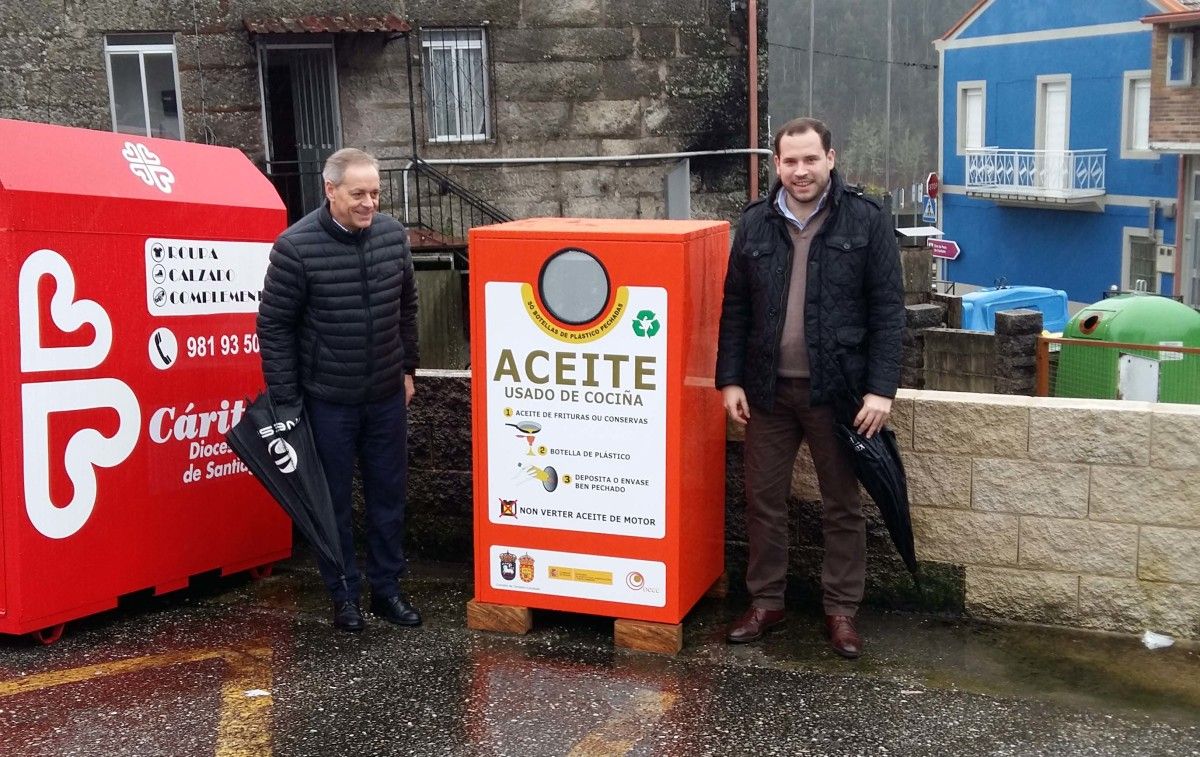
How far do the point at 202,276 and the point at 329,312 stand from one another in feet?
2.75

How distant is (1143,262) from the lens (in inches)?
1384

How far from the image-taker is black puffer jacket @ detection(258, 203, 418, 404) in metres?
4.92

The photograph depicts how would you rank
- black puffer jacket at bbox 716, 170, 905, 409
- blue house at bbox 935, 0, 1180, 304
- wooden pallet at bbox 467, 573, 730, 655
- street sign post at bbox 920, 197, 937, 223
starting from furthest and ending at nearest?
1. street sign post at bbox 920, 197, 937, 223
2. blue house at bbox 935, 0, 1180, 304
3. wooden pallet at bbox 467, 573, 730, 655
4. black puffer jacket at bbox 716, 170, 905, 409

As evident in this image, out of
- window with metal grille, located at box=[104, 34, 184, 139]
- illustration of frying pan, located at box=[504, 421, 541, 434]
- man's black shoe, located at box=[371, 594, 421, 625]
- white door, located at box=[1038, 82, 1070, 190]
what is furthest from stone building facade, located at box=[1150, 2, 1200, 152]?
man's black shoe, located at box=[371, 594, 421, 625]

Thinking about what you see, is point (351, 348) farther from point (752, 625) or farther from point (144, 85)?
point (144, 85)

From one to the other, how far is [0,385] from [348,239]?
4.52 feet

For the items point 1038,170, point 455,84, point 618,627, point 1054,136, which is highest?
point 1054,136

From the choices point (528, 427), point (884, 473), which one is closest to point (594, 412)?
point (528, 427)

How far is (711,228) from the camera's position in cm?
499

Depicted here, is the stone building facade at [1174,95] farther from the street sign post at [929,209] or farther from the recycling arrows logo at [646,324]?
the recycling arrows logo at [646,324]

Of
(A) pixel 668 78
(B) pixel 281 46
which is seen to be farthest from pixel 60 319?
(A) pixel 668 78

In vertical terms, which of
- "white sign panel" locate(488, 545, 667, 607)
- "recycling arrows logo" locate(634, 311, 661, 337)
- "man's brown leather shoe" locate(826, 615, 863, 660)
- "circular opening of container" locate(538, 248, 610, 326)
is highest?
"circular opening of container" locate(538, 248, 610, 326)

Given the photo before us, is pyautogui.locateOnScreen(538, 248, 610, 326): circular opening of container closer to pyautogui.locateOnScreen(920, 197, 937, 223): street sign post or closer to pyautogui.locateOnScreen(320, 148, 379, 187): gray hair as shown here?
pyautogui.locateOnScreen(320, 148, 379, 187): gray hair

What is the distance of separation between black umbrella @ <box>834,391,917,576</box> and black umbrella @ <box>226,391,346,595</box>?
2017 mm
